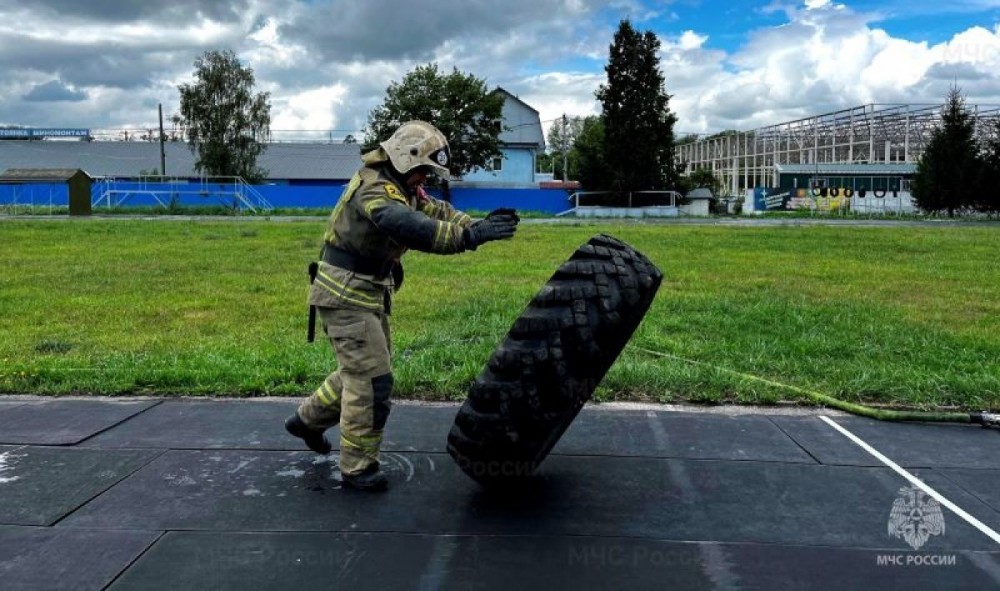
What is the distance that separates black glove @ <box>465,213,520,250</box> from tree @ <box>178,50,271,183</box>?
174 ft

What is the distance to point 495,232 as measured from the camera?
3238mm

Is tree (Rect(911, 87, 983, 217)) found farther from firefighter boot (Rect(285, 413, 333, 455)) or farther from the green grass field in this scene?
firefighter boot (Rect(285, 413, 333, 455))

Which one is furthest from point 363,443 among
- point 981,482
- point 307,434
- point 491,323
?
point 491,323

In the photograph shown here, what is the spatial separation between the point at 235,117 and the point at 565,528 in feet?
181

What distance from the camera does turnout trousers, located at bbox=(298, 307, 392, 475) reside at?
3.67 m

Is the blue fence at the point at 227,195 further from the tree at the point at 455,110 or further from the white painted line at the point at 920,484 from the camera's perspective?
the white painted line at the point at 920,484

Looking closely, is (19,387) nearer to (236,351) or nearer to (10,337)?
(236,351)

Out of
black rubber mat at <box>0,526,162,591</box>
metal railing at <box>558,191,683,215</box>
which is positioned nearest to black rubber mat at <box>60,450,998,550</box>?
black rubber mat at <box>0,526,162,591</box>

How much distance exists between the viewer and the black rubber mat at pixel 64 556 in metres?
2.79

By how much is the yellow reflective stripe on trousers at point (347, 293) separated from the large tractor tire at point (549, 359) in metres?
0.68

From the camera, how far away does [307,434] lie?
4043mm

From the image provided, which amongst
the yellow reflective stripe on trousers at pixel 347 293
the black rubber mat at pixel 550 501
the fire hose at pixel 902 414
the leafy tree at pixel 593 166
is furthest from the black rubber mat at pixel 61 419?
the leafy tree at pixel 593 166

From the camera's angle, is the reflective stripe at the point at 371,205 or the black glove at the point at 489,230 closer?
the black glove at the point at 489,230

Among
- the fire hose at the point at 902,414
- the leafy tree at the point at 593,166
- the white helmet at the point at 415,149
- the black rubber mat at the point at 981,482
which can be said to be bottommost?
the black rubber mat at the point at 981,482
